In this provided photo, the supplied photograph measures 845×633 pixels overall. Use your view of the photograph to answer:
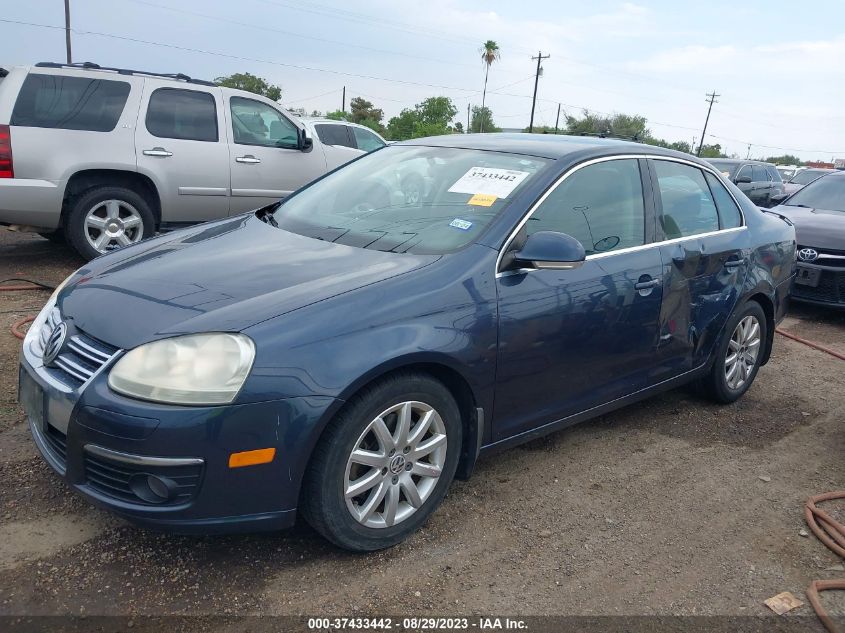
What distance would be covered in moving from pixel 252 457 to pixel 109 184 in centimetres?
547

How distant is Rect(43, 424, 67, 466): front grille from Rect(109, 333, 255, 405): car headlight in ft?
1.18

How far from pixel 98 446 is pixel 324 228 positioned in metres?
1.51

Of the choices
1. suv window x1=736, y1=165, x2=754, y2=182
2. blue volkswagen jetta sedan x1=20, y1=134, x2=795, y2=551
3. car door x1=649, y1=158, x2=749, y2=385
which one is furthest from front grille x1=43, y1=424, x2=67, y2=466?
suv window x1=736, y1=165, x2=754, y2=182

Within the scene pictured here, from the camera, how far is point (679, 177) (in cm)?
412

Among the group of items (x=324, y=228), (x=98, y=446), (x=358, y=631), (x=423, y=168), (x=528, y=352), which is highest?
(x=423, y=168)

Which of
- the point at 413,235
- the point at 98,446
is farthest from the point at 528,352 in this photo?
the point at 98,446

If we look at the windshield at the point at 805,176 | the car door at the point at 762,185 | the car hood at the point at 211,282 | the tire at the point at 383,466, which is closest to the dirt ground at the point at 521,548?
the tire at the point at 383,466

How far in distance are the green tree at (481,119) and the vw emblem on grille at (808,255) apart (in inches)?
2424

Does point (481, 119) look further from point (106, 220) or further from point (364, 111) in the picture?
point (106, 220)

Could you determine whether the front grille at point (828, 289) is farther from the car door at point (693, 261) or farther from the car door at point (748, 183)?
the car door at point (748, 183)

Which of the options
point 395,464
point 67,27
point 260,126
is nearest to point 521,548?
point 395,464

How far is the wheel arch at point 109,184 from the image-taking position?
6.70 metres

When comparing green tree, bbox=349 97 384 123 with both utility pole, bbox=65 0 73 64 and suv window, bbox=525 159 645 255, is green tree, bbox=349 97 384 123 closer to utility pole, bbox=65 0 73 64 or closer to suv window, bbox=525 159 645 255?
utility pole, bbox=65 0 73 64

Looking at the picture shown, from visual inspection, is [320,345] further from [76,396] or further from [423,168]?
[423,168]
